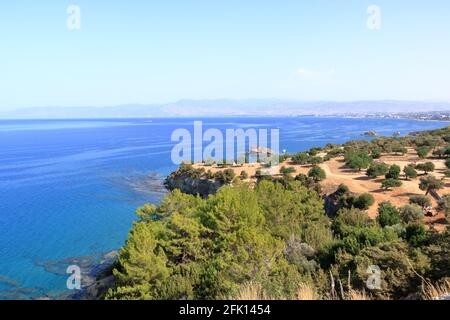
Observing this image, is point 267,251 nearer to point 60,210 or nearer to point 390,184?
point 390,184

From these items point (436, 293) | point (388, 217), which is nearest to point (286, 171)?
point (388, 217)

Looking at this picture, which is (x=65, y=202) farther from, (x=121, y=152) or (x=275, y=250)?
(x=121, y=152)

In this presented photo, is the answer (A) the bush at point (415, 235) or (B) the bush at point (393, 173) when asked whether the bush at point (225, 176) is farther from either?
(A) the bush at point (415, 235)

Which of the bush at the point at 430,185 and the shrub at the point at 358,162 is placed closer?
the bush at the point at 430,185

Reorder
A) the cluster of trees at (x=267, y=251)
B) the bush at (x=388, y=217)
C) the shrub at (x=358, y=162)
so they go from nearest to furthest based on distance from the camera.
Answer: the cluster of trees at (x=267, y=251), the bush at (x=388, y=217), the shrub at (x=358, y=162)

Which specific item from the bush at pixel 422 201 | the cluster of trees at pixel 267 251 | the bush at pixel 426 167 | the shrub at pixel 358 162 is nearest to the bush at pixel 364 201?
the bush at pixel 422 201
